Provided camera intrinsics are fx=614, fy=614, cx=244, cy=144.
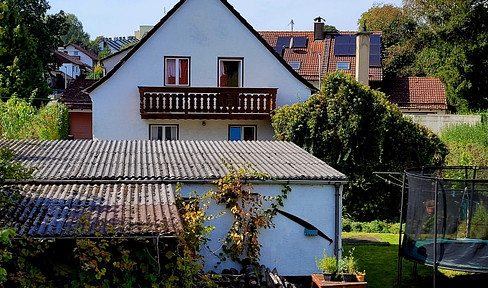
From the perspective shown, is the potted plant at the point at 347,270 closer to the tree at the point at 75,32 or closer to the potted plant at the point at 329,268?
the potted plant at the point at 329,268

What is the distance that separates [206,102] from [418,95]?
2216 cm

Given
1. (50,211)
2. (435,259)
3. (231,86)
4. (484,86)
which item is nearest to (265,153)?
(435,259)

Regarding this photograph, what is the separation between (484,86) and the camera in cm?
4512

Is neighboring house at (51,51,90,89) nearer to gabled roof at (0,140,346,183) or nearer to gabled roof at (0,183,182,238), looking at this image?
gabled roof at (0,140,346,183)

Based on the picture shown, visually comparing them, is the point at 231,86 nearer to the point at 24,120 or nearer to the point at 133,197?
the point at 24,120

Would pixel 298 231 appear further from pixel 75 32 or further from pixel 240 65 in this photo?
pixel 75 32

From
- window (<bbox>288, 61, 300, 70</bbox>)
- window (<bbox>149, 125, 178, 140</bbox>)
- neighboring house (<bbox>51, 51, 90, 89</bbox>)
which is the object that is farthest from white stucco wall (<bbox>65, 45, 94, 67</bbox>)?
window (<bbox>149, 125, 178, 140</bbox>)

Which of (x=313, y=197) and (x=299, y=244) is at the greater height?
(x=313, y=197)

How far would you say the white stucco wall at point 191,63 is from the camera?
2733 centimetres

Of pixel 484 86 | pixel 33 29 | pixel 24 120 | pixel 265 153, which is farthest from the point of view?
pixel 33 29

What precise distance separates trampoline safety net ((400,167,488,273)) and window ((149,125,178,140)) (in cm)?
1563

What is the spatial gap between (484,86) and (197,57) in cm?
2645

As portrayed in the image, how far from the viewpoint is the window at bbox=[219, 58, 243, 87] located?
91.5 feet

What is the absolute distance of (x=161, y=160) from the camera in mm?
14633
